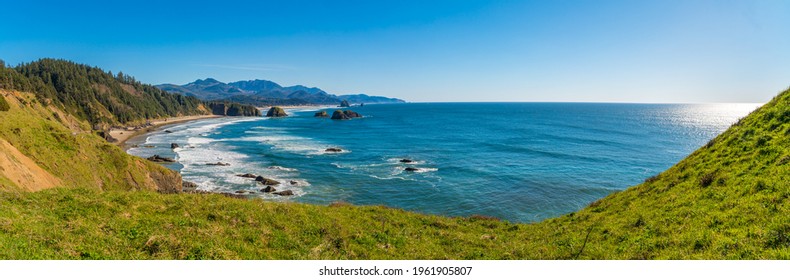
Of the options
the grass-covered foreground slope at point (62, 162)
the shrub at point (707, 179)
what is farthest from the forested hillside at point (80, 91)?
the shrub at point (707, 179)

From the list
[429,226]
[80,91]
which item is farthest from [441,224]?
[80,91]

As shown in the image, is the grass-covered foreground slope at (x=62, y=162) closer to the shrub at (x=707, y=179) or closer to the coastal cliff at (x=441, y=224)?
the coastal cliff at (x=441, y=224)

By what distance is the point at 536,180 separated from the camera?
5316 cm

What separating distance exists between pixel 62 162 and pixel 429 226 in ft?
119

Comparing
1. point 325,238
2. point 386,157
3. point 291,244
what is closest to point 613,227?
point 325,238

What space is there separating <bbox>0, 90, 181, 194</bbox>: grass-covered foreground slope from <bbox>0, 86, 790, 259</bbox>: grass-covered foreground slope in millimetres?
15653

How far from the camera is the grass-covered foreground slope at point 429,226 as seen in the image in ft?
36.9

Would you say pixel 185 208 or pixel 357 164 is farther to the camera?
pixel 357 164

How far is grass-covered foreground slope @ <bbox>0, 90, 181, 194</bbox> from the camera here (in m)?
26.3

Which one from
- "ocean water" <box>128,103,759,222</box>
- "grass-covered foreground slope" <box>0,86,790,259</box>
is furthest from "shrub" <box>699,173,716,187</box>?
"ocean water" <box>128,103,759,222</box>

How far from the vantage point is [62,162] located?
32500mm

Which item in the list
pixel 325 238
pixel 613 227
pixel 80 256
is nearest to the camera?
pixel 80 256
